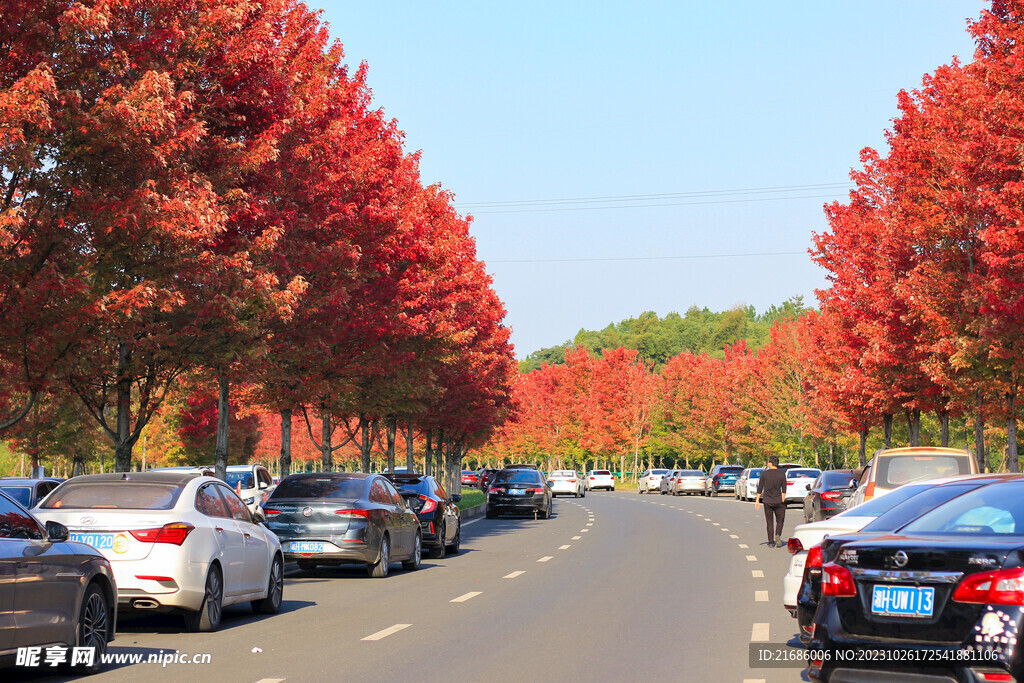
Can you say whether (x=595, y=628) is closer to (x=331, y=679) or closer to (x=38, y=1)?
(x=331, y=679)

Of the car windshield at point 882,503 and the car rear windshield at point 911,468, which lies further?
the car rear windshield at point 911,468

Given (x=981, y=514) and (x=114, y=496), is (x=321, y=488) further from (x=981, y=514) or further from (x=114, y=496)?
(x=981, y=514)

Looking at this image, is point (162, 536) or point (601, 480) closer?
point (162, 536)

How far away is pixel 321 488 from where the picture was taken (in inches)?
699

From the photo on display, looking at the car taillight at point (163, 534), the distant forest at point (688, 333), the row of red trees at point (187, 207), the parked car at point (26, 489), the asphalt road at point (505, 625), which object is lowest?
the asphalt road at point (505, 625)

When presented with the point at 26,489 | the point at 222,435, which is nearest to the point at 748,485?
the point at 222,435

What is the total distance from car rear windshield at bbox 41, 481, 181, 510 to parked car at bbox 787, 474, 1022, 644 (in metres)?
6.06

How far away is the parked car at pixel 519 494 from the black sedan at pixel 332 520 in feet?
67.8

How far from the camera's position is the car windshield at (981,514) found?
686cm

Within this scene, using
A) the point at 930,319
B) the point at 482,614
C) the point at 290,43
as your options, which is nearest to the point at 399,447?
the point at 930,319

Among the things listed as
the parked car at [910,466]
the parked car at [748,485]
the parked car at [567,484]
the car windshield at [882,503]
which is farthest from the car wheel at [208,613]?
the parked car at [567,484]

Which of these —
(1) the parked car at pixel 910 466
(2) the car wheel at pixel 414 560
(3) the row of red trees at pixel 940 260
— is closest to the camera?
(1) the parked car at pixel 910 466

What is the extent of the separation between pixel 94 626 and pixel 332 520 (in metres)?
7.83

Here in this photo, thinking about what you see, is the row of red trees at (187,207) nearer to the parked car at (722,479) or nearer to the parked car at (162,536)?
the parked car at (162,536)
